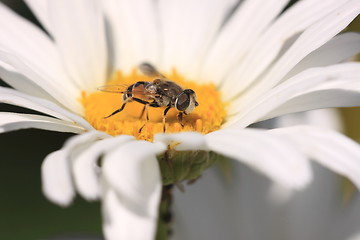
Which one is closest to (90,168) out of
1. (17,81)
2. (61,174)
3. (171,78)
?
(61,174)

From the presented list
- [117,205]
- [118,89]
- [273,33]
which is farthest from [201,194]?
[117,205]

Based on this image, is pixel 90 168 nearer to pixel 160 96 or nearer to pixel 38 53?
pixel 160 96

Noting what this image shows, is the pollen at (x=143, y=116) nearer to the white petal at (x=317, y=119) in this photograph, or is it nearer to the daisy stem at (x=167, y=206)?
the daisy stem at (x=167, y=206)

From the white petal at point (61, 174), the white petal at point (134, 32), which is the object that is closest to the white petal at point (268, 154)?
the white petal at point (61, 174)

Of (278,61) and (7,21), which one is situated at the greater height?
(7,21)

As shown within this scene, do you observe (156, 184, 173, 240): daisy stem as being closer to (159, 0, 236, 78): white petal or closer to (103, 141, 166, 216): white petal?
(103, 141, 166, 216): white petal

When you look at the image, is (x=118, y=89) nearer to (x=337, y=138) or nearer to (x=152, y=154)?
(x=152, y=154)

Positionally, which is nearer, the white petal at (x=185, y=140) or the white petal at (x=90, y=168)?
the white petal at (x=90, y=168)
